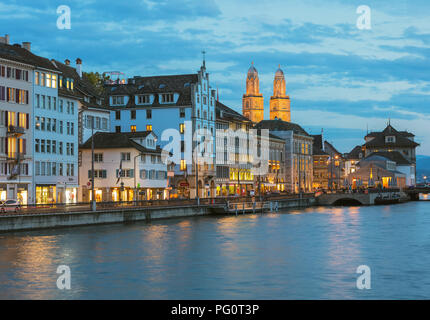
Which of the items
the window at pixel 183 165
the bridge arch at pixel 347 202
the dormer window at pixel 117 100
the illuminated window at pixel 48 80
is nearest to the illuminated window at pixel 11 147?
the illuminated window at pixel 48 80

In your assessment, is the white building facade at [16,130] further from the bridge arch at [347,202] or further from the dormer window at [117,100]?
the bridge arch at [347,202]

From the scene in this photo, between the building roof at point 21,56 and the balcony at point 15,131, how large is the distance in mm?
6939

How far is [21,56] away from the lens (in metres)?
83.2

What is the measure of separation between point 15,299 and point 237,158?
10659 centimetres

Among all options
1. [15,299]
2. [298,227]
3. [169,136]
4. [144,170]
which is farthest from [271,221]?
[15,299]

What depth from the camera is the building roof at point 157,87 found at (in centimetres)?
12011

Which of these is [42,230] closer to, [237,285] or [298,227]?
[298,227]

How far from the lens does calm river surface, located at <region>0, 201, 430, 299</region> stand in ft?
119

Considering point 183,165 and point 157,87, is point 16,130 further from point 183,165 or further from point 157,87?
point 157,87

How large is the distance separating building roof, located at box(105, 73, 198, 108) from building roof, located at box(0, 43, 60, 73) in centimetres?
3146

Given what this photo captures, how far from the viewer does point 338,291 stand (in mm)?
36062

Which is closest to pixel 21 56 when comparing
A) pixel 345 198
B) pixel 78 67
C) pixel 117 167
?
pixel 117 167

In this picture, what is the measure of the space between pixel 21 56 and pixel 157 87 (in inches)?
1581
